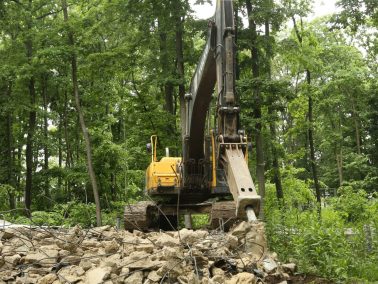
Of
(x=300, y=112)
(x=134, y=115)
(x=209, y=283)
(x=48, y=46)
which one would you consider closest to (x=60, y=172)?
(x=134, y=115)

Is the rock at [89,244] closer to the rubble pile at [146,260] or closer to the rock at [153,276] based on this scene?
the rubble pile at [146,260]

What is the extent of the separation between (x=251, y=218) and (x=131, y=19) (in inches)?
502

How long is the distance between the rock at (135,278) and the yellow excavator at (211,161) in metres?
1.56

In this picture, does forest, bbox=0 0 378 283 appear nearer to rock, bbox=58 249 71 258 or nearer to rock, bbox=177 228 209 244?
rock, bbox=177 228 209 244

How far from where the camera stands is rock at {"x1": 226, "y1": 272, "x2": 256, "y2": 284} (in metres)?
4.51

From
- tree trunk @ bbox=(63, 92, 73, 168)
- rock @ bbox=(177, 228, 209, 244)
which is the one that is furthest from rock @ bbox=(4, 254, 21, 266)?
tree trunk @ bbox=(63, 92, 73, 168)

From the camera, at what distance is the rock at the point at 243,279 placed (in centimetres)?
451

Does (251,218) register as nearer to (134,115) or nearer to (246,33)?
(246,33)

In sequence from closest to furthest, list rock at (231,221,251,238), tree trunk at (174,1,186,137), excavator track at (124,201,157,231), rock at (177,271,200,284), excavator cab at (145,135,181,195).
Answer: rock at (177,271,200,284) < rock at (231,221,251,238) < excavator track at (124,201,157,231) < excavator cab at (145,135,181,195) < tree trunk at (174,1,186,137)

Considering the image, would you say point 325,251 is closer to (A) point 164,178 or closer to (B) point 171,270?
(B) point 171,270

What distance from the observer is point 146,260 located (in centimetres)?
497

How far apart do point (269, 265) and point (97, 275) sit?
5.97ft

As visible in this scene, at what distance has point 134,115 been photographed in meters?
19.2

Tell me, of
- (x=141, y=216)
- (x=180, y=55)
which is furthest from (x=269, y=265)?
(x=180, y=55)
